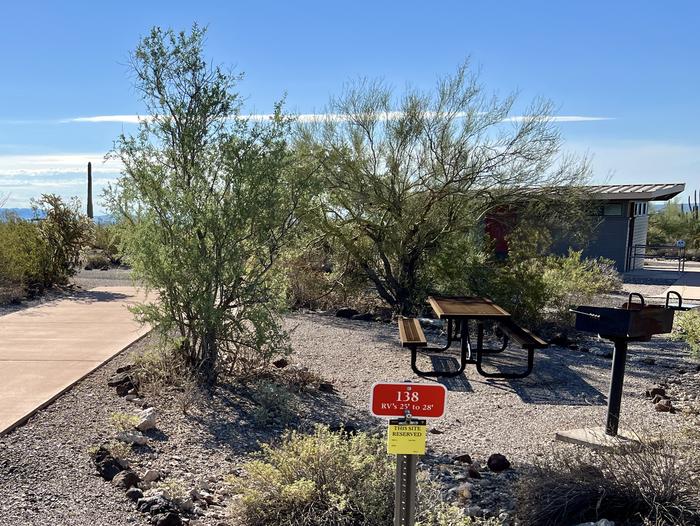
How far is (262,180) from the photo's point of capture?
19.4 ft

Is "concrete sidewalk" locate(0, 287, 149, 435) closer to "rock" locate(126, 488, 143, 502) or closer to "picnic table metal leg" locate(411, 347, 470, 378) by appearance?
"rock" locate(126, 488, 143, 502)

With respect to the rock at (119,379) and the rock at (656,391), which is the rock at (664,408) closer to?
the rock at (656,391)

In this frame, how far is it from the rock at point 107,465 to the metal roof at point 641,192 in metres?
18.8

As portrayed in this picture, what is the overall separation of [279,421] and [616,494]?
106 inches

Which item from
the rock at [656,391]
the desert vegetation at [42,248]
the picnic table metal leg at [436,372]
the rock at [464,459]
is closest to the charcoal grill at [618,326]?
the rock at [464,459]

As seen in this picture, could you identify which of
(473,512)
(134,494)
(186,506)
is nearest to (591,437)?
(473,512)

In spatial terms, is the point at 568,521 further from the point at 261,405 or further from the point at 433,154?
the point at 433,154

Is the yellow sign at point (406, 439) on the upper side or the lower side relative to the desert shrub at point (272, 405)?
upper

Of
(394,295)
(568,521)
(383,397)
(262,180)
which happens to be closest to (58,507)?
(383,397)

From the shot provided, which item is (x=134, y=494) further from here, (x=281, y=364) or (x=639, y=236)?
(x=639, y=236)

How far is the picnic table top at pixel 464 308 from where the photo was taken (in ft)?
24.2

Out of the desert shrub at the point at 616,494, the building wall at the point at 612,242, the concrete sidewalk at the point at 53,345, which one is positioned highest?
the building wall at the point at 612,242

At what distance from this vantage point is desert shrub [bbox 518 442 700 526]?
11.2 ft

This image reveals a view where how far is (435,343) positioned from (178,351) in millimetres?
3991
